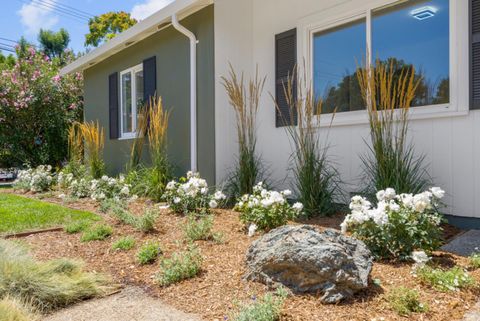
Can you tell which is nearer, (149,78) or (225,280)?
(225,280)

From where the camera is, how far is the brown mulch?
2084 millimetres

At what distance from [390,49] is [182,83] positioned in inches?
125

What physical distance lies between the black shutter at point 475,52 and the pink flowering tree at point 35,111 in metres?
10.7

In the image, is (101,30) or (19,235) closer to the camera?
(19,235)

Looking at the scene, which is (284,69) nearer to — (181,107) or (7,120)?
(181,107)

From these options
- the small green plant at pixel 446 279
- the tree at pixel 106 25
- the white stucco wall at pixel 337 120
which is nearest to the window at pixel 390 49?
the white stucco wall at pixel 337 120

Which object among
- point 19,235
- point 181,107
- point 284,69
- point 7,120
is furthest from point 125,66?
point 7,120

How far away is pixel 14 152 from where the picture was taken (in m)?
11.3

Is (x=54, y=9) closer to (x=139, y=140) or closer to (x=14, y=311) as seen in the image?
(x=139, y=140)

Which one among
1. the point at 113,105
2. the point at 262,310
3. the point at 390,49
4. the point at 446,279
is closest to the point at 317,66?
the point at 390,49

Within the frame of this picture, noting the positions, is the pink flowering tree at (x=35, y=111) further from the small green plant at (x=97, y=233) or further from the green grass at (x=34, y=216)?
the small green plant at (x=97, y=233)

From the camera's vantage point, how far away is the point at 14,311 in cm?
207

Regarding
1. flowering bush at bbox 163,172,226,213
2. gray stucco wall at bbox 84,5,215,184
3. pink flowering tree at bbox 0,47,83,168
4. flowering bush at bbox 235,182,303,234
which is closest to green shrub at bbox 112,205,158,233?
flowering bush at bbox 163,172,226,213

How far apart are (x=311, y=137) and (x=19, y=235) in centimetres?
324
